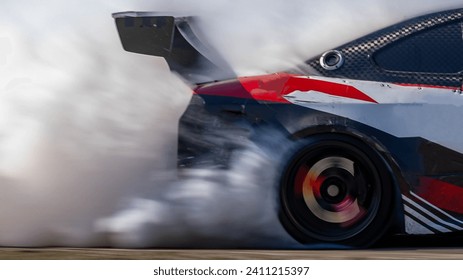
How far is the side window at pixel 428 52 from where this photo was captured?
19.6 feet

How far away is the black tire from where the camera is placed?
5938 mm

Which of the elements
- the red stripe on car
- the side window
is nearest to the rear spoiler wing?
the side window

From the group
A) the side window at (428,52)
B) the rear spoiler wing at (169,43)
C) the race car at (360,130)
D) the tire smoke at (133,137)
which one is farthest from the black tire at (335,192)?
the rear spoiler wing at (169,43)

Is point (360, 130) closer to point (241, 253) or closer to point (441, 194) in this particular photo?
point (441, 194)

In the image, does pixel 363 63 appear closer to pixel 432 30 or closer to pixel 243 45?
pixel 432 30

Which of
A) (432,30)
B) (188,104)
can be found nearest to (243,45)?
(188,104)

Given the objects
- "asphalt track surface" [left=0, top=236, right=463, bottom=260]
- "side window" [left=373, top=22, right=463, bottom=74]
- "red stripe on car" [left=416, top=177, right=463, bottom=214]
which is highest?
"side window" [left=373, top=22, right=463, bottom=74]

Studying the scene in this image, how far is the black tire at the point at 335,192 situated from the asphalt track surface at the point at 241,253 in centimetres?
14

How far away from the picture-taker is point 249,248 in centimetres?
609

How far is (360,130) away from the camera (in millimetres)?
5922

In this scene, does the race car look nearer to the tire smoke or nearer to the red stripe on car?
the red stripe on car

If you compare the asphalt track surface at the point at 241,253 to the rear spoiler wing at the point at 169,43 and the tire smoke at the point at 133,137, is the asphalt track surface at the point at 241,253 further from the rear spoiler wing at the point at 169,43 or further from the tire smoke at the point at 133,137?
the rear spoiler wing at the point at 169,43

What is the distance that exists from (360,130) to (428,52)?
0.61 metres

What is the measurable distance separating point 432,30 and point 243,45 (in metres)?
1.21
